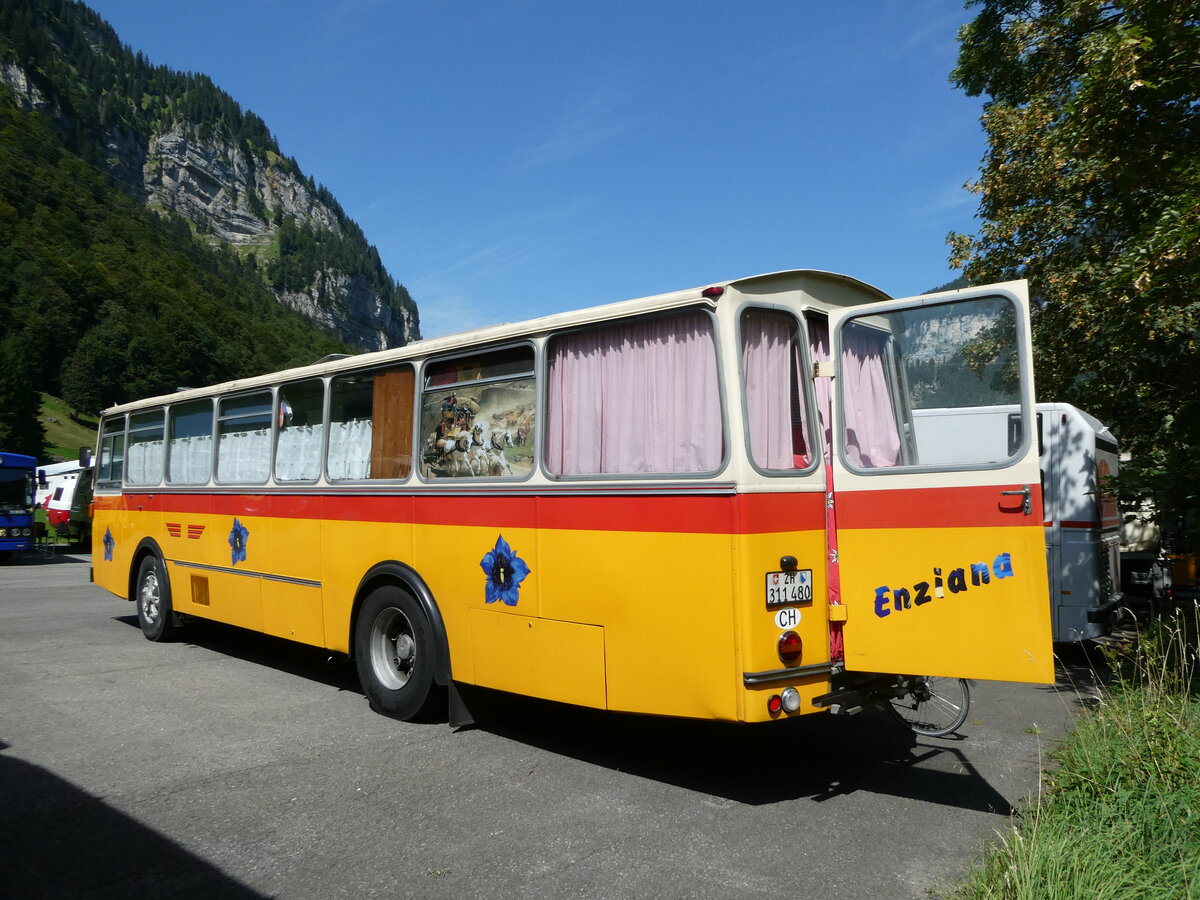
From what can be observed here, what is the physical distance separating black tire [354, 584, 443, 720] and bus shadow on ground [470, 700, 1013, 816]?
1.89ft

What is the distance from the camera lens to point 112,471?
1161 cm

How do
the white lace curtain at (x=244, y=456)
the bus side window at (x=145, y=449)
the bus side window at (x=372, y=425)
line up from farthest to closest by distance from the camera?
1. the bus side window at (x=145, y=449)
2. the white lace curtain at (x=244, y=456)
3. the bus side window at (x=372, y=425)

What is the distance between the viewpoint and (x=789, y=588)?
195 inches

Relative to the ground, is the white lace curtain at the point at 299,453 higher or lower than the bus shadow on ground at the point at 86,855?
higher

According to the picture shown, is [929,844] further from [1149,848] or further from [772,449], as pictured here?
[772,449]

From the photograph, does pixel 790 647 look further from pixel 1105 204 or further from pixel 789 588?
pixel 1105 204

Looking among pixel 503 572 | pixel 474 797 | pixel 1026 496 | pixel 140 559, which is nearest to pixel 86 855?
pixel 474 797

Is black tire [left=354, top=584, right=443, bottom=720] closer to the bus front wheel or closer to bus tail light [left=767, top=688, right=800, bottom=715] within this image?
bus tail light [left=767, top=688, right=800, bottom=715]

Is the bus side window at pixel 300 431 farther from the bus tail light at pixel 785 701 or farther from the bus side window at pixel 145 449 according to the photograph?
the bus tail light at pixel 785 701

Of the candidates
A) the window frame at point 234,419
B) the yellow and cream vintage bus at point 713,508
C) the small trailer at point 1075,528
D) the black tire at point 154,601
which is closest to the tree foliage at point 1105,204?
the small trailer at point 1075,528

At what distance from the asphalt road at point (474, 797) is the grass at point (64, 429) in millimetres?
Result: 64365

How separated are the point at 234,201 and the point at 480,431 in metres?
198

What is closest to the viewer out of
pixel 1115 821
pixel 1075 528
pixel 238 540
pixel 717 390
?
pixel 1115 821

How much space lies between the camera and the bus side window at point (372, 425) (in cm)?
694
